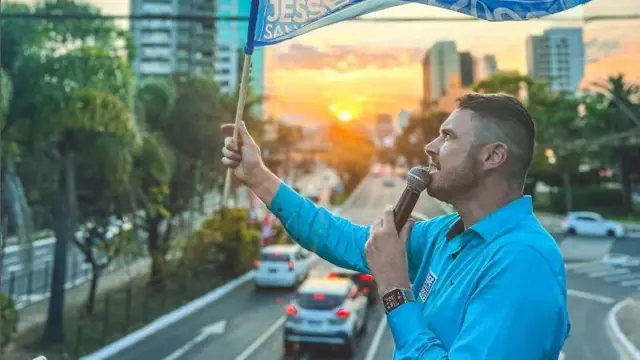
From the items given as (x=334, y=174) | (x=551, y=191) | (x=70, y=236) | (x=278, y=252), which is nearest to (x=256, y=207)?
(x=278, y=252)

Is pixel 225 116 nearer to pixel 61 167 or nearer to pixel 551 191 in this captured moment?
pixel 61 167

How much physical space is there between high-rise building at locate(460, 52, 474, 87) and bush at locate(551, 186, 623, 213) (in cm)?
942

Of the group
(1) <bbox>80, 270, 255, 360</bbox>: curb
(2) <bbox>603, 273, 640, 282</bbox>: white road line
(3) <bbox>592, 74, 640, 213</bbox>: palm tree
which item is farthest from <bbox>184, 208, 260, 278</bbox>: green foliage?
(3) <bbox>592, 74, 640, 213</bbox>: palm tree

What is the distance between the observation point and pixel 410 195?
2.90ft

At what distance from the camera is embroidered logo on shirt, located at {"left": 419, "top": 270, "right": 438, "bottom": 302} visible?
92cm

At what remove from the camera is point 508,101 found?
85 cm

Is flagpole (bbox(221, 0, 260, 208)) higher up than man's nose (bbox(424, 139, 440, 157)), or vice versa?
flagpole (bbox(221, 0, 260, 208))

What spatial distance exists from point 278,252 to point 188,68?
2939 mm

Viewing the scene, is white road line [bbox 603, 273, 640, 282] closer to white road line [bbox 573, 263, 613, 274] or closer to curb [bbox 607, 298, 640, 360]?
white road line [bbox 573, 263, 613, 274]

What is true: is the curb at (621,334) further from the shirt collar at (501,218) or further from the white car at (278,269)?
the shirt collar at (501,218)

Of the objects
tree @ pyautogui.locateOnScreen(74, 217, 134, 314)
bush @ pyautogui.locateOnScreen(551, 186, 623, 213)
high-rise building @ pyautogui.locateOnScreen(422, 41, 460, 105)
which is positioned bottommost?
bush @ pyautogui.locateOnScreen(551, 186, 623, 213)

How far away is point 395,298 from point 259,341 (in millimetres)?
4319

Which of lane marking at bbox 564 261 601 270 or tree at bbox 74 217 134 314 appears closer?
tree at bbox 74 217 134 314

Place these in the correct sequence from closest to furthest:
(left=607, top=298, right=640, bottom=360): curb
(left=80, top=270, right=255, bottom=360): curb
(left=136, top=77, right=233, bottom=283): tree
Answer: (left=607, top=298, right=640, bottom=360): curb, (left=80, top=270, right=255, bottom=360): curb, (left=136, top=77, right=233, bottom=283): tree
